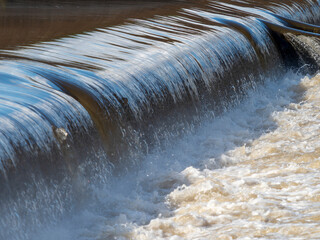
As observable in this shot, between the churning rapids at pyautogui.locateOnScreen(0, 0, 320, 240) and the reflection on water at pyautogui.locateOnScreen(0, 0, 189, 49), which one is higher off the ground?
the reflection on water at pyautogui.locateOnScreen(0, 0, 189, 49)

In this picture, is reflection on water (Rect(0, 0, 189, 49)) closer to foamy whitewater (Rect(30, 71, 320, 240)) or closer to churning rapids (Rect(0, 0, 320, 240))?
churning rapids (Rect(0, 0, 320, 240))

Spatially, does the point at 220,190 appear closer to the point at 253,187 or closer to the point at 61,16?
the point at 253,187

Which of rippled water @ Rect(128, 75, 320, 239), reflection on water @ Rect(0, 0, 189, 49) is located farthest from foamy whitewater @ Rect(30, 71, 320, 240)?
reflection on water @ Rect(0, 0, 189, 49)

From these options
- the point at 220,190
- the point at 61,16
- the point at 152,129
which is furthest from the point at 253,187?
the point at 61,16

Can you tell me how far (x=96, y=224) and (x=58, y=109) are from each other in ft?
3.29

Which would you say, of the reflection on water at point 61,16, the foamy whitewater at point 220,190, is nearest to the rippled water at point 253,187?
the foamy whitewater at point 220,190

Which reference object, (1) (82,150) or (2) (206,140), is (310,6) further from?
(1) (82,150)

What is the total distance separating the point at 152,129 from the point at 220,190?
1.35m

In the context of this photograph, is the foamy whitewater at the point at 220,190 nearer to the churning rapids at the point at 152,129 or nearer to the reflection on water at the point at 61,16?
the churning rapids at the point at 152,129

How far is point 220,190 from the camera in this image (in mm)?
5078

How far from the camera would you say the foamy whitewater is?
444cm

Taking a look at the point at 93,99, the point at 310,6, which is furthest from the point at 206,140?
the point at 310,6

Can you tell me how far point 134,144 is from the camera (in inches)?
229

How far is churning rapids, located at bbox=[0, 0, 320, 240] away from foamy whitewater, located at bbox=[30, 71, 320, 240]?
0.01 m
